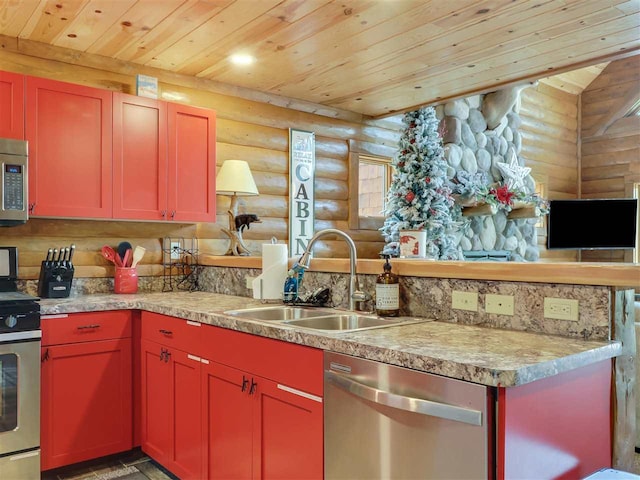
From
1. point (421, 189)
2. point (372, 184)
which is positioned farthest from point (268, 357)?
point (372, 184)

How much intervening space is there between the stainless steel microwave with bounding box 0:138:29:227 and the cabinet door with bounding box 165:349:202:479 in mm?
1103

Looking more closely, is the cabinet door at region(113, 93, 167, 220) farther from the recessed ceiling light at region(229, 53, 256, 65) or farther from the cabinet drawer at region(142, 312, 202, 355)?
the cabinet drawer at region(142, 312, 202, 355)

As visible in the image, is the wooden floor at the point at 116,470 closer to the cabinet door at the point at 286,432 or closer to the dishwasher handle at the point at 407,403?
the cabinet door at the point at 286,432

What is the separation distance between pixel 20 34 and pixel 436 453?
10.4 ft

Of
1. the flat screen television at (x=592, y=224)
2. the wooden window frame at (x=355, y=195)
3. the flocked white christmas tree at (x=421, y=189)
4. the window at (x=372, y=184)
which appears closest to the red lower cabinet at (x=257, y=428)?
the flocked white christmas tree at (x=421, y=189)

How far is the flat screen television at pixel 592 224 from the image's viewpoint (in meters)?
7.01

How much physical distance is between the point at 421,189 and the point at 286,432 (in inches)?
121

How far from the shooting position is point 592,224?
278 inches

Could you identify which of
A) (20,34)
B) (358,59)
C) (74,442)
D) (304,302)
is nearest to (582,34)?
→ (358,59)

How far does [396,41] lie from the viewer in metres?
3.22

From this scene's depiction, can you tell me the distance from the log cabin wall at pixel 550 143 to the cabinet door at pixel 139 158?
5709 mm

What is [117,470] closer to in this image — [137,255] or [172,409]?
[172,409]

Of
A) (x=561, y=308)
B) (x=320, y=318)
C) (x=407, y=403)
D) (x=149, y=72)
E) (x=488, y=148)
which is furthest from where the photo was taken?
(x=488, y=148)

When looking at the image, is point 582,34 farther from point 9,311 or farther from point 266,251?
point 9,311
